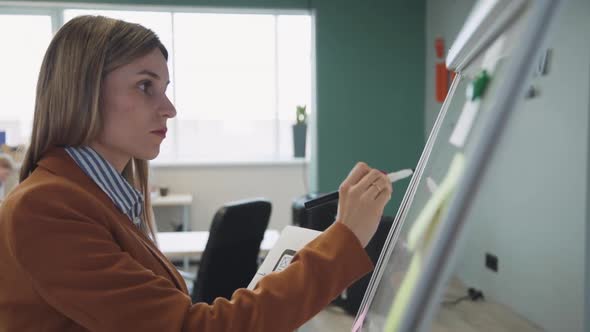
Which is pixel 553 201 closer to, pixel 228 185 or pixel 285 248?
pixel 285 248

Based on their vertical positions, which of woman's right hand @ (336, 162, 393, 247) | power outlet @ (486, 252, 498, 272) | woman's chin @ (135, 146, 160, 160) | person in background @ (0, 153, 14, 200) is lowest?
power outlet @ (486, 252, 498, 272)

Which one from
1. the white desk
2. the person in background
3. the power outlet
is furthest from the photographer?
the power outlet

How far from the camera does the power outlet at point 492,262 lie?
10.1 ft

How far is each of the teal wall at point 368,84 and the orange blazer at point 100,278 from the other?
3.27 meters

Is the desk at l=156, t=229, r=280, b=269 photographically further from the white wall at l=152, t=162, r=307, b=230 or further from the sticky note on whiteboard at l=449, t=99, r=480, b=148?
the white wall at l=152, t=162, r=307, b=230

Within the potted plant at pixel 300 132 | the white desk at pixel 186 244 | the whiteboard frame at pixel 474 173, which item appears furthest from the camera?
the potted plant at pixel 300 132

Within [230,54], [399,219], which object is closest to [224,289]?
[399,219]

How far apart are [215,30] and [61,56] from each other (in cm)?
412

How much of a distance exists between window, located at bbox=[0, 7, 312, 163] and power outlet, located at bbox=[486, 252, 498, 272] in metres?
2.35

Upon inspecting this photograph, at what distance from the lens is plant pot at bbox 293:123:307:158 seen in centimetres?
421

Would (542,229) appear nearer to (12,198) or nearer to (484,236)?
(484,236)

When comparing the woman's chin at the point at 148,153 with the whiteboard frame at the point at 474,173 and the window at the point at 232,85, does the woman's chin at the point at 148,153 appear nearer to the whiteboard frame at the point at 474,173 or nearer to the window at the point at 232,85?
the whiteboard frame at the point at 474,173

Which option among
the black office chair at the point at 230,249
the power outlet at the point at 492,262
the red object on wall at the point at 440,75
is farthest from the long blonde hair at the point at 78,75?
the red object on wall at the point at 440,75

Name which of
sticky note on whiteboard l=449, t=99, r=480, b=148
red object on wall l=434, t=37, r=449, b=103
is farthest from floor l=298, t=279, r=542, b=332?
sticky note on whiteboard l=449, t=99, r=480, b=148
